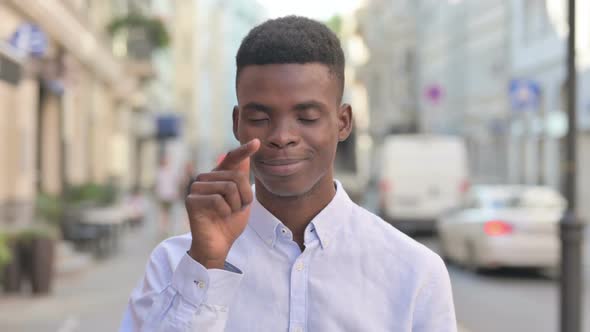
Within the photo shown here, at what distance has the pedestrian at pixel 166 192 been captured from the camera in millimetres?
18234

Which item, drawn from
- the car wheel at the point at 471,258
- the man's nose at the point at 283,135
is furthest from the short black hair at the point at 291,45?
the car wheel at the point at 471,258

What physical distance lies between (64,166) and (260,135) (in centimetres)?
2215

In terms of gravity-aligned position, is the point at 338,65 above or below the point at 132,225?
above

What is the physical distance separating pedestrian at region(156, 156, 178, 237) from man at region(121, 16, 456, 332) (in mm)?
16462

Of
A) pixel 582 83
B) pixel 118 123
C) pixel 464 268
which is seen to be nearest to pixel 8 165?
pixel 464 268

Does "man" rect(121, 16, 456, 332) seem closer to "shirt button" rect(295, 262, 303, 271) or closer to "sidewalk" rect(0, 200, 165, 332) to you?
"shirt button" rect(295, 262, 303, 271)

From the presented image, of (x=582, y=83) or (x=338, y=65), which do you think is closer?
(x=338, y=65)

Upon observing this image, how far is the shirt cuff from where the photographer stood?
167 cm

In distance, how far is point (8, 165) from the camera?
16.9m

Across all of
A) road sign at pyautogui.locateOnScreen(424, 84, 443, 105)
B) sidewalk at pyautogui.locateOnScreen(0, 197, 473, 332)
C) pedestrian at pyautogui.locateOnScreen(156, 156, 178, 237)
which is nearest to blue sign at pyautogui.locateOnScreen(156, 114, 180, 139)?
road sign at pyautogui.locateOnScreen(424, 84, 443, 105)

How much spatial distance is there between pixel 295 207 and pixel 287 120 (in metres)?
0.19

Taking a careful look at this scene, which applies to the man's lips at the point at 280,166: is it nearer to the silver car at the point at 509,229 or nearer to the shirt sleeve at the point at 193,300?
the shirt sleeve at the point at 193,300

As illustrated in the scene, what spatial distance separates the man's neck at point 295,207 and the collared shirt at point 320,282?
24 millimetres

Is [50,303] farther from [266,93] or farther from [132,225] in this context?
[132,225]
